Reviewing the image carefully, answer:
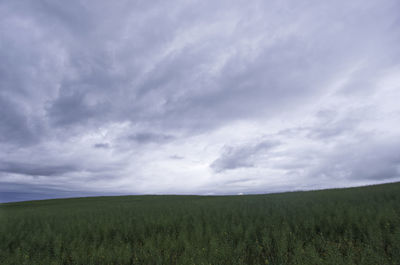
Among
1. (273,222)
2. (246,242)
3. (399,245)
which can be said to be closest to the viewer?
(399,245)

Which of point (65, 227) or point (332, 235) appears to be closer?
point (332, 235)

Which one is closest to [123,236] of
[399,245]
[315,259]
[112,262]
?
[112,262]

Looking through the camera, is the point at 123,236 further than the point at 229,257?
Yes

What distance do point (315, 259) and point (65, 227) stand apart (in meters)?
12.1

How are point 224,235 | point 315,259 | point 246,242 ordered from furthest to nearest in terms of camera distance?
1. point 224,235
2. point 246,242
3. point 315,259

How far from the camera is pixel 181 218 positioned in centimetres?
1304

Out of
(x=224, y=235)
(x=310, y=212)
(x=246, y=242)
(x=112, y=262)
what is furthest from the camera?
(x=310, y=212)

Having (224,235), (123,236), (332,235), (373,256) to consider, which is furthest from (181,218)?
(373,256)

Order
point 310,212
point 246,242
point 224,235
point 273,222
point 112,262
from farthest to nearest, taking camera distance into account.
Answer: point 310,212
point 273,222
point 224,235
point 246,242
point 112,262

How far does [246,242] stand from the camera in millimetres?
8742

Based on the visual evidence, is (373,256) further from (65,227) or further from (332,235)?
(65,227)

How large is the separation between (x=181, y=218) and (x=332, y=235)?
24.3ft

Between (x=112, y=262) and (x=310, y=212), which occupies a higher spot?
(x=310, y=212)

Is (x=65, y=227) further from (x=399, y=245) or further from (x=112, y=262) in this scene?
(x=399, y=245)
